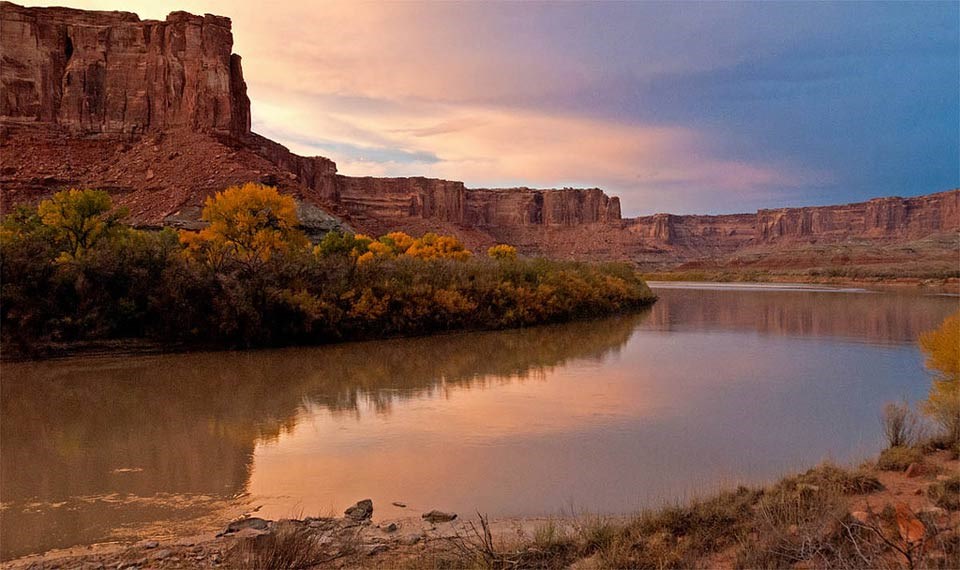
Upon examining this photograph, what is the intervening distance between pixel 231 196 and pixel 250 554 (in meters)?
23.6

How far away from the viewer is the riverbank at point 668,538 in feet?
13.6

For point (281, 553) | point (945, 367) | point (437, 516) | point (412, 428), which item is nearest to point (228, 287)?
point (412, 428)

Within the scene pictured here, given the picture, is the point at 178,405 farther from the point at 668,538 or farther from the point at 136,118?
the point at 136,118

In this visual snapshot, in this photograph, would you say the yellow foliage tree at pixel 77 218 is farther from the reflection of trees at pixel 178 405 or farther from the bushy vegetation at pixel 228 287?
the reflection of trees at pixel 178 405

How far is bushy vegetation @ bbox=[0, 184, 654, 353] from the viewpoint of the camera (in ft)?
57.8

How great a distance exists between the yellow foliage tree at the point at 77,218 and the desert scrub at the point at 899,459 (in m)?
22.1

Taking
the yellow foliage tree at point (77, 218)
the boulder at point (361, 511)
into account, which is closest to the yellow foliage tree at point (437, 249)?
the yellow foliage tree at point (77, 218)

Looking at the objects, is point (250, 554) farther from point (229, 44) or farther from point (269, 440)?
point (229, 44)

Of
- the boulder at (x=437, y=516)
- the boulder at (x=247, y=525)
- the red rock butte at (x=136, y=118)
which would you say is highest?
the red rock butte at (x=136, y=118)

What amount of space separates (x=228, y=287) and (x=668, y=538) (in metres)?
16.9

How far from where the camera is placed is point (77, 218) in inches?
846

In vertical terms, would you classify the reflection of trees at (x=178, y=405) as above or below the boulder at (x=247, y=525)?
below

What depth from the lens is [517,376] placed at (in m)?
15.2

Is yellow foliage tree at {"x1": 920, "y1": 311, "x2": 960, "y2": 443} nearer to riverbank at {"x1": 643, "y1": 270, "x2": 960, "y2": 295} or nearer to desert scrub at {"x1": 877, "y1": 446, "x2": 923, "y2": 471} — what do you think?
desert scrub at {"x1": 877, "y1": 446, "x2": 923, "y2": 471}
